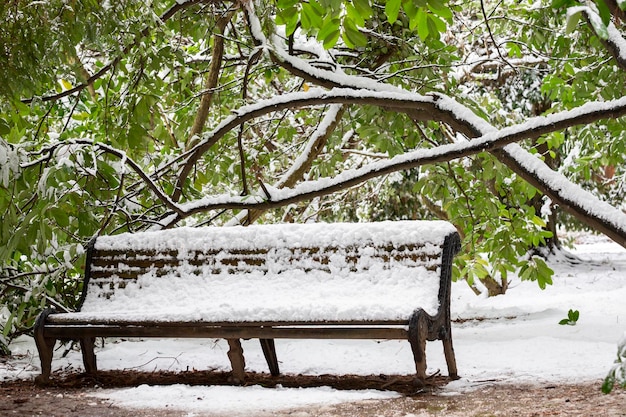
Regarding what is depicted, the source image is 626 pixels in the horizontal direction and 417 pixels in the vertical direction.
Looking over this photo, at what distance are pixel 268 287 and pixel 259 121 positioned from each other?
3.98 meters

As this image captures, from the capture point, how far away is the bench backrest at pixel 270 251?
481 cm

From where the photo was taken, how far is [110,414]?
3809 millimetres

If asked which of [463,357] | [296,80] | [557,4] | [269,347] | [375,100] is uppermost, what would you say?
[296,80]

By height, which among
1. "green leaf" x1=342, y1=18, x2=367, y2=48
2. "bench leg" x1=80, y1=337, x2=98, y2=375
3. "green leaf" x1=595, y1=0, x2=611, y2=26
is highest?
"green leaf" x1=342, y1=18, x2=367, y2=48

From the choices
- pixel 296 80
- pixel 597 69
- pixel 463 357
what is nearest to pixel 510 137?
pixel 463 357

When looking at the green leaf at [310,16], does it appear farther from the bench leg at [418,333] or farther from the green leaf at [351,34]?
the bench leg at [418,333]

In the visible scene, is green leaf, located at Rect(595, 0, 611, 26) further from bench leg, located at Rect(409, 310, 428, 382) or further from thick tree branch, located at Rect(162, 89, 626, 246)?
thick tree branch, located at Rect(162, 89, 626, 246)

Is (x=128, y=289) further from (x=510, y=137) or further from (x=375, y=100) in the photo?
(x=510, y=137)

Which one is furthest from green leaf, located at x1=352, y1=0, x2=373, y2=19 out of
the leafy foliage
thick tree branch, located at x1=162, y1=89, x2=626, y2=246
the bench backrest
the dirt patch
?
the leafy foliage

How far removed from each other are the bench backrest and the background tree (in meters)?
0.21

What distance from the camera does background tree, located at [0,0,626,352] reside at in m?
4.00

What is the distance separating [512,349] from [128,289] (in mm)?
2844

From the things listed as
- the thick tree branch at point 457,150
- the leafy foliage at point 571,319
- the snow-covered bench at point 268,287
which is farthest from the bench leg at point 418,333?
the leafy foliage at point 571,319

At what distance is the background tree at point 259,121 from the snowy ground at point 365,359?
0.55 meters
